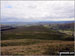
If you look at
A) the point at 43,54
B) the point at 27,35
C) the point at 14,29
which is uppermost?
the point at 14,29

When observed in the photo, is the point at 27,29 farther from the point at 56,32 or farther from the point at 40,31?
the point at 56,32

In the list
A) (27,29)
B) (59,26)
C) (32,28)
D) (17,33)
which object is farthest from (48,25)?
(17,33)

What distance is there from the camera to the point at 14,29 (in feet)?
20.5

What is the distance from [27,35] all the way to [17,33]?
736 millimetres

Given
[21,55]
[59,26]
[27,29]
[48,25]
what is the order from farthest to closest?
[48,25] → [59,26] → [27,29] → [21,55]

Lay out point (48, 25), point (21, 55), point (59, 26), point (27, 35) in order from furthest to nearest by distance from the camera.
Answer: point (48, 25) < point (59, 26) < point (27, 35) < point (21, 55)

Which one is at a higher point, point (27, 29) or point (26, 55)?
point (27, 29)

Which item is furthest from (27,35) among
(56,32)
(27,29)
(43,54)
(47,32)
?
(43,54)

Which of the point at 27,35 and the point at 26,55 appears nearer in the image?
the point at 26,55

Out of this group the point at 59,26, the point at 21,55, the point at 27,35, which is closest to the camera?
the point at 21,55

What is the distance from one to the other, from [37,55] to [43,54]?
30 cm

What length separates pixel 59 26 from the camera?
7.17 meters

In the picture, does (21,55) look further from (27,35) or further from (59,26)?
(59,26)

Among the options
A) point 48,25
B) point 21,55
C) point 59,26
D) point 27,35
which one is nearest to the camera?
point 21,55
